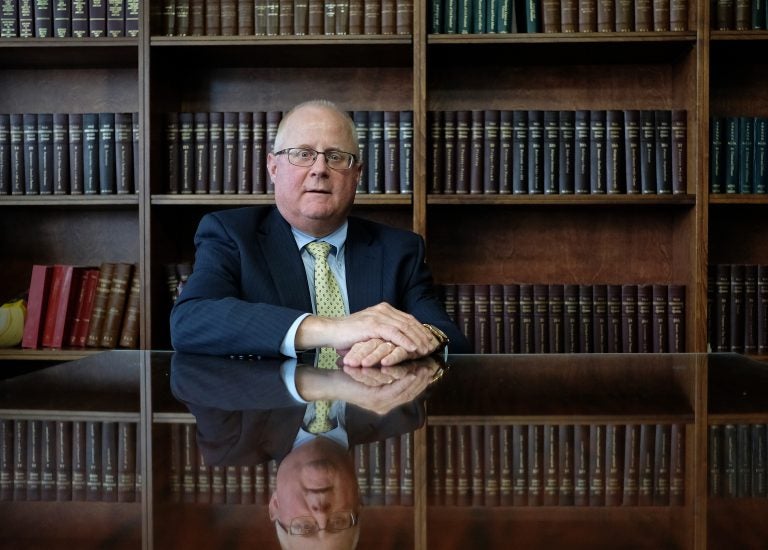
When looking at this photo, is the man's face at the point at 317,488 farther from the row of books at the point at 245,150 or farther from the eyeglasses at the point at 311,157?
the row of books at the point at 245,150

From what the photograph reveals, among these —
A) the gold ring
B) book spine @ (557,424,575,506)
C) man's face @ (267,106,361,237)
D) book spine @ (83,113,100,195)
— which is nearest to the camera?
book spine @ (557,424,575,506)

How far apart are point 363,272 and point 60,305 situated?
49.3 inches

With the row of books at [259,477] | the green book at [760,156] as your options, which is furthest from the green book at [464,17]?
the row of books at [259,477]

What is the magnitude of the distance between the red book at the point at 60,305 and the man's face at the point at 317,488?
2.37 m

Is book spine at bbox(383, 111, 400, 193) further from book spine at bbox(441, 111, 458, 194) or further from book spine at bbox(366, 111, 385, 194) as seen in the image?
book spine at bbox(441, 111, 458, 194)

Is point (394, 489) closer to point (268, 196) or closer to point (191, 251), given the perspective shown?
point (268, 196)

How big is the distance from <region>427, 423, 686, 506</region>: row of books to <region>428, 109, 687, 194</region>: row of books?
6.48 feet

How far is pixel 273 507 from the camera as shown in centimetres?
51

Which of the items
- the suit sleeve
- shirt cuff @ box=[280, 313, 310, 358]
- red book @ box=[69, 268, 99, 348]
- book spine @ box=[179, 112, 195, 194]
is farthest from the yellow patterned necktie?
red book @ box=[69, 268, 99, 348]

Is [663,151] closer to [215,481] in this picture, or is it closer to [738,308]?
[738,308]

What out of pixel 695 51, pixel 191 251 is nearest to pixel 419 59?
pixel 695 51

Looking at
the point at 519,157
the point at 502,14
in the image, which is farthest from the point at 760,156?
the point at 502,14

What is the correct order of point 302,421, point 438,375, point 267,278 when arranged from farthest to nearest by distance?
point 267,278 → point 438,375 → point 302,421

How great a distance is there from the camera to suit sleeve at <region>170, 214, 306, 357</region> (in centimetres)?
158
